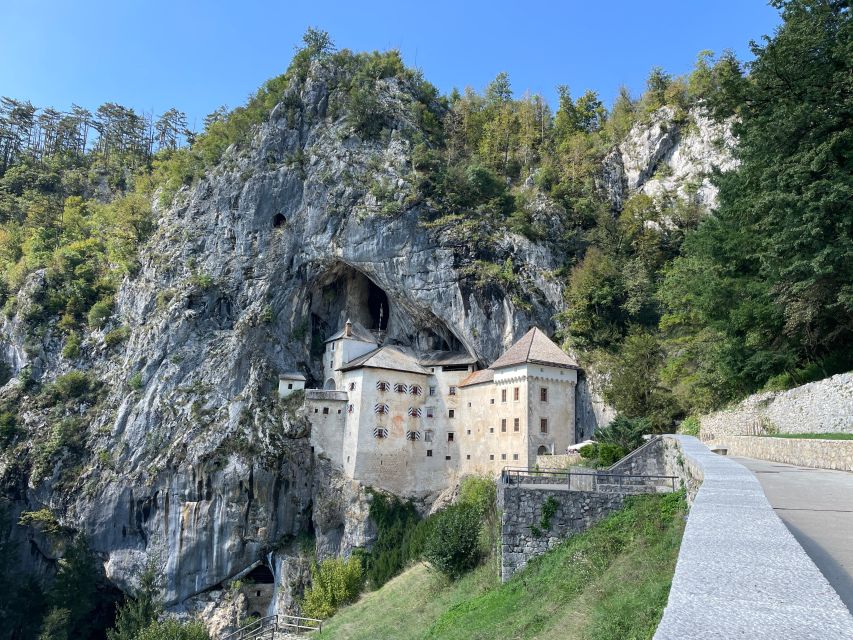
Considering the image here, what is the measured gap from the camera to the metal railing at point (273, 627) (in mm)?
30875

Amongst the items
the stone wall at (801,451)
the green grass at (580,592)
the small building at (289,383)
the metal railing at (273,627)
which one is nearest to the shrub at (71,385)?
the small building at (289,383)

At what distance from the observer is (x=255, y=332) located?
44.7 m

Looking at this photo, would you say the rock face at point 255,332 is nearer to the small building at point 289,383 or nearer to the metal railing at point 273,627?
the small building at point 289,383

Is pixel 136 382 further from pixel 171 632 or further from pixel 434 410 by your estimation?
pixel 434 410

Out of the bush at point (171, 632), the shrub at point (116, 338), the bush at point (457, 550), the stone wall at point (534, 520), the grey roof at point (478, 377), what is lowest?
the bush at point (171, 632)

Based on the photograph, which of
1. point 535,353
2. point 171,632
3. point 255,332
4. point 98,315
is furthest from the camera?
point 98,315

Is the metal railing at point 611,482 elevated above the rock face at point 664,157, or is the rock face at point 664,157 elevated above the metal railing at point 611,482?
the rock face at point 664,157

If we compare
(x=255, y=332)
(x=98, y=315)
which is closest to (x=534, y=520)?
(x=255, y=332)

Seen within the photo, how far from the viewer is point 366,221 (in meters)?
44.9

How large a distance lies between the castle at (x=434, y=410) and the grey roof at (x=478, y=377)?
8 centimetres

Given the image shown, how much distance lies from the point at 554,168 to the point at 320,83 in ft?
67.2

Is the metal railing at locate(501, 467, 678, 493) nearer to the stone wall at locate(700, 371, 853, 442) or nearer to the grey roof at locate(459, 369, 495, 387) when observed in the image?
the stone wall at locate(700, 371, 853, 442)

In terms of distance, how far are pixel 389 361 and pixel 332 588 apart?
14.4 m

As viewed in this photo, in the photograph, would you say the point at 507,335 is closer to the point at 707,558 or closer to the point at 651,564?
the point at 651,564
